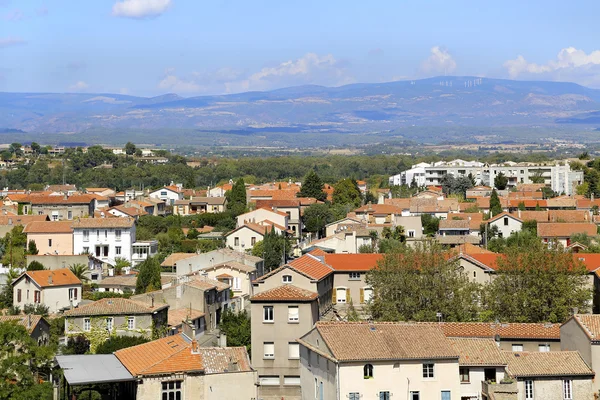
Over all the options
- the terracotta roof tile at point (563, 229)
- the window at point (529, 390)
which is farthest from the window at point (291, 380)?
the terracotta roof tile at point (563, 229)

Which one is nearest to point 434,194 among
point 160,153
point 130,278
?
point 130,278

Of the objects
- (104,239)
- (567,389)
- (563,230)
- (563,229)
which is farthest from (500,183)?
(567,389)

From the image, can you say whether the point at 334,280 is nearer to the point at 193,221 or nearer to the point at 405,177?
the point at 193,221

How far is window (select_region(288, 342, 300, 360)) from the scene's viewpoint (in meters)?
32.2

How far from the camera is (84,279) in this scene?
163 feet

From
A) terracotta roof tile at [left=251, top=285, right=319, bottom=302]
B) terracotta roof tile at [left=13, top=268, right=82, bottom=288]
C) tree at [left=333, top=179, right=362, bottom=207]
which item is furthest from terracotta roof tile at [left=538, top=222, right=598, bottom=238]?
terracotta roof tile at [left=251, top=285, right=319, bottom=302]

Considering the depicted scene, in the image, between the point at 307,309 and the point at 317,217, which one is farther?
the point at 317,217

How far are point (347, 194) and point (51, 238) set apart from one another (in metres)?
32.6

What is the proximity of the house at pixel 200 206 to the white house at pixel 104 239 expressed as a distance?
22.1 meters

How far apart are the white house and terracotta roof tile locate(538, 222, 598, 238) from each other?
23.2 m

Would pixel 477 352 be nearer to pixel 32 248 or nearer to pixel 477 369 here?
pixel 477 369

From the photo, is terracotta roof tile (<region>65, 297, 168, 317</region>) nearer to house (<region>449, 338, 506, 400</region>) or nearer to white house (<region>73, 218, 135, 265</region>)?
house (<region>449, 338, 506, 400</region>)

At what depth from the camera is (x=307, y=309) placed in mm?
33125

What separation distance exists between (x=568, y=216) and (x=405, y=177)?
57.7m
